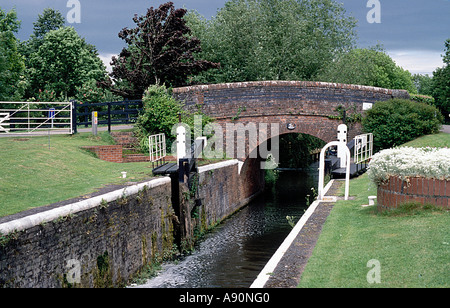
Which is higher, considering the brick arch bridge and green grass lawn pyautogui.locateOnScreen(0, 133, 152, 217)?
the brick arch bridge

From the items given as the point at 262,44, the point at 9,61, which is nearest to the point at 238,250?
the point at 262,44

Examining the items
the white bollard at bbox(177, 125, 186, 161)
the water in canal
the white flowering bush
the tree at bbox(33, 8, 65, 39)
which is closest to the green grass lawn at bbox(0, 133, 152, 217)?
the white bollard at bbox(177, 125, 186, 161)

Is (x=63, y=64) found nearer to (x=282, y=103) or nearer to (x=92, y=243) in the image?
(x=282, y=103)

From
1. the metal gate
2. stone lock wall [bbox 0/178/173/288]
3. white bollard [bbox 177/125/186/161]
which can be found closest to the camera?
stone lock wall [bbox 0/178/173/288]

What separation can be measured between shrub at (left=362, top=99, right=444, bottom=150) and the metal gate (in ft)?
40.1

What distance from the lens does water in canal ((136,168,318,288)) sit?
11.6 metres

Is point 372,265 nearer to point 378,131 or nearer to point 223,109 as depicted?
point 378,131

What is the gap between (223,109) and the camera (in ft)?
73.4

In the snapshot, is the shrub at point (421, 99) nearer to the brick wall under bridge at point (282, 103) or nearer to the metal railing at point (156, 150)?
the brick wall under bridge at point (282, 103)

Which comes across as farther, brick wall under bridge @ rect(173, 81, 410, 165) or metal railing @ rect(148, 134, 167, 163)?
brick wall under bridge @ rect(173, 81, 410, 165)

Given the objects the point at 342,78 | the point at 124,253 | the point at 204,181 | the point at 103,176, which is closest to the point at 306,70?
the point at 342,78

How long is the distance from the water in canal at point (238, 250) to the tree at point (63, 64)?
20.7 meters

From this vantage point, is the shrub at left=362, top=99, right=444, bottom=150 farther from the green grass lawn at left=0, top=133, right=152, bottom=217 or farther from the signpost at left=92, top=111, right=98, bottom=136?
the signpost at left=92, top=111, right=98, bottom=136

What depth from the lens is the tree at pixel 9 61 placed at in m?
31.7
